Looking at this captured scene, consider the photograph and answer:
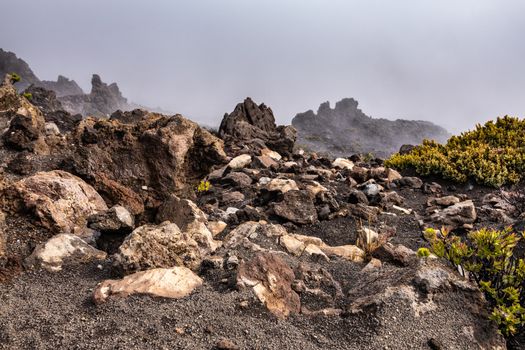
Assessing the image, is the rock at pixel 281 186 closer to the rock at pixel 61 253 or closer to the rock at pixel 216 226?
the rock at pixel 216 226

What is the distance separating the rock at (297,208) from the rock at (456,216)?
8.11 feet

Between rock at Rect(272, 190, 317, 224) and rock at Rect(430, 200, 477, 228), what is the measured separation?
247 centimetres

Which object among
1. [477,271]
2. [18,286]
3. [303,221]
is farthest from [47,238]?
[477,271]

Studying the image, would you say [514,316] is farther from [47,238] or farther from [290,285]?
[47,238]

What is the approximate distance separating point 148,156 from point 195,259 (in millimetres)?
3388

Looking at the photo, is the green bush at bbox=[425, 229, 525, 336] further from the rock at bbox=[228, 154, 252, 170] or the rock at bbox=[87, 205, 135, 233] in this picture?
the rock at bbox=[228, 154, 252, 170]

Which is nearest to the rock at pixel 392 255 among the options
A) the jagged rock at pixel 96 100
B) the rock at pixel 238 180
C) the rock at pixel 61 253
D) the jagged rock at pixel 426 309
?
the jagged rock at pixel 426 309

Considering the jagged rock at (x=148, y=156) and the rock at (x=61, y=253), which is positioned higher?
the jagged rock at (x=148, y=156)

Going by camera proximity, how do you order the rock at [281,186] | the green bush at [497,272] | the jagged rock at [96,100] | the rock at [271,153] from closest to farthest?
the green bush at [497,272] → the rock at [281,186] → the rock at [271,153] → the jagged rock at [96,100]

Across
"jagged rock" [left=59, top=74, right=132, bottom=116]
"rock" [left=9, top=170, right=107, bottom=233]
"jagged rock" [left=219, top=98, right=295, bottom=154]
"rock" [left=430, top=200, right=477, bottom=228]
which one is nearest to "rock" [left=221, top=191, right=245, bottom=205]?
"rock" [left=9, top=170, right=107, bottom=233]

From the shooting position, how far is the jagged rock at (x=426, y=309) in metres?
3.22

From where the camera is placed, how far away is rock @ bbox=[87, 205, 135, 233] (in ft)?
16.2

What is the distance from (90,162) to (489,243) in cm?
593

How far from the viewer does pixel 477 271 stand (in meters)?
3.61
